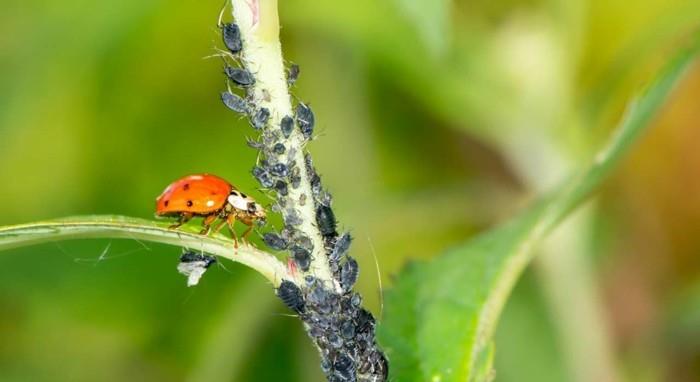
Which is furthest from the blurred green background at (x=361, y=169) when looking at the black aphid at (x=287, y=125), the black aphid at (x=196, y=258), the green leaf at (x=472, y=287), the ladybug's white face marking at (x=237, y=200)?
the black aphid at (x=287, y=125)

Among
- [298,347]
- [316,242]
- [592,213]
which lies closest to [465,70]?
[592,213]

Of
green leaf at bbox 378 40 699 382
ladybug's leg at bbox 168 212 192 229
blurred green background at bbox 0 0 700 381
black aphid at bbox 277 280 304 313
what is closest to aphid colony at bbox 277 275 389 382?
black aphid at bbox 277 280 304 313

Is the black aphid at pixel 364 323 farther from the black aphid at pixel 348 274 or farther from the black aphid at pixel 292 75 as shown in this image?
the black aphid at pixel 292 75

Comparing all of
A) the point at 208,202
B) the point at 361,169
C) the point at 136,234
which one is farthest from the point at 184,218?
the point at 361,169

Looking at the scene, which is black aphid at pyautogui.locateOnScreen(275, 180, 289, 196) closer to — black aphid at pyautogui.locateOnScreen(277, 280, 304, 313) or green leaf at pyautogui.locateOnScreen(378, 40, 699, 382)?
black aphid at pyautogui.locateOnScreen(277, 280, 304, 313)

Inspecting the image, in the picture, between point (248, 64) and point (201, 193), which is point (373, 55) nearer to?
point (201, 193)

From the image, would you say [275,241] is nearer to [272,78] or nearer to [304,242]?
[304,242]
